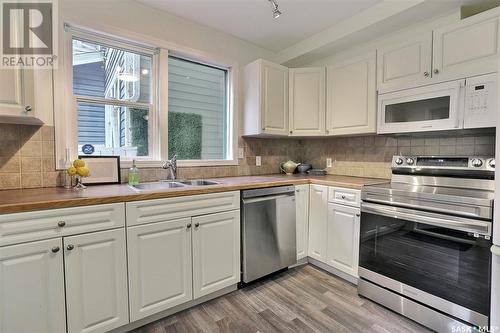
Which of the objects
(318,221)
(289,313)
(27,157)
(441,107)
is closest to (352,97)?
(441,107)

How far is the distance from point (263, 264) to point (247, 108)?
5.45 ft

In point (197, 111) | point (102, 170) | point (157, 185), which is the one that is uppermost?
point (197, 111)

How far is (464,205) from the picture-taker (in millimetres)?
1541

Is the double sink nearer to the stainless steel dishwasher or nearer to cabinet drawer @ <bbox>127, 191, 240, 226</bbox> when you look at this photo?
cabinet drawer @ <bbox>127, 191, 240, 226</bbox>

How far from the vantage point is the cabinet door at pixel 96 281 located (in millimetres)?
1428

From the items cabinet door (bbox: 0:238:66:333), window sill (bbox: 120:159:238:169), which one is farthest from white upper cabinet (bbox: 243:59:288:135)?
cabinet door (bbox: 0:238:66:333)

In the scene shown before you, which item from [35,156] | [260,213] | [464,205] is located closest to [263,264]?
[260,213]

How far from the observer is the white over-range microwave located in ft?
5.70

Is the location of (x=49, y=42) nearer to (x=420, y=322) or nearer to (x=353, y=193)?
(x=353, y=193)

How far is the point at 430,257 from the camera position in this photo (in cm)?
171

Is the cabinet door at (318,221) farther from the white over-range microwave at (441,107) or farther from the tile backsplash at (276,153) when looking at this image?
the white over-range microwave at (441,107)

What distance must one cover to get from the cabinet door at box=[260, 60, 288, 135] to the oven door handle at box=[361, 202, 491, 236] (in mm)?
1258

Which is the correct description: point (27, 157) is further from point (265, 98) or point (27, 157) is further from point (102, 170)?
point (265, 98)

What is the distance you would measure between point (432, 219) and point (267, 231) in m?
1.22
